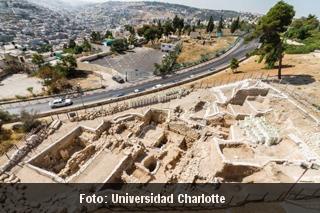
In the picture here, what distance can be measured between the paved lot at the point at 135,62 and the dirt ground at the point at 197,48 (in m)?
9.00

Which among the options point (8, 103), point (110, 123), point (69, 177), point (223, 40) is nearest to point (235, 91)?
point (110, 123)

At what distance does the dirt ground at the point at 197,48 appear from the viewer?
256ft

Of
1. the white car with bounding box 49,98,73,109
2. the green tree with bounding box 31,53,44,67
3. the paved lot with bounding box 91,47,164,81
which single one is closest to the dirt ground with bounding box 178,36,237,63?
the paved lot with bounding box 91,47,164,81

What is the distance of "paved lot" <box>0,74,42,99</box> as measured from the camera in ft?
163

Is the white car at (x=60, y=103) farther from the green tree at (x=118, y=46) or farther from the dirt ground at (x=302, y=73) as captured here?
the green tree at (x=118, y=46)

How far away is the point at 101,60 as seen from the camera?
72.9 meters

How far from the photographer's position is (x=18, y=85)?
179 ft

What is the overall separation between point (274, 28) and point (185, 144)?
76.2ft

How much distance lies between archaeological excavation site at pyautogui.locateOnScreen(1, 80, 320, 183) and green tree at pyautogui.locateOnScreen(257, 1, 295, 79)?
17.1ft

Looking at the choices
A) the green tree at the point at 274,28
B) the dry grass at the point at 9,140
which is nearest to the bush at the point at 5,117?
the dry grass at the point at 9,140

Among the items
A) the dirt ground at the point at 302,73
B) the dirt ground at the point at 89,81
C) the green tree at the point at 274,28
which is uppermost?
the green tree at the point at 274,28

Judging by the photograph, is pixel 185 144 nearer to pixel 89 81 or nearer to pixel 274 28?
pixel 274 28

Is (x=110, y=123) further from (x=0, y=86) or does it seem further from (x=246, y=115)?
(x=0, y=86)

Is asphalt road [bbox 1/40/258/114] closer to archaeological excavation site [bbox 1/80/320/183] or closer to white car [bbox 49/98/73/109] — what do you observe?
white car [bbox 49/98/73/109]
